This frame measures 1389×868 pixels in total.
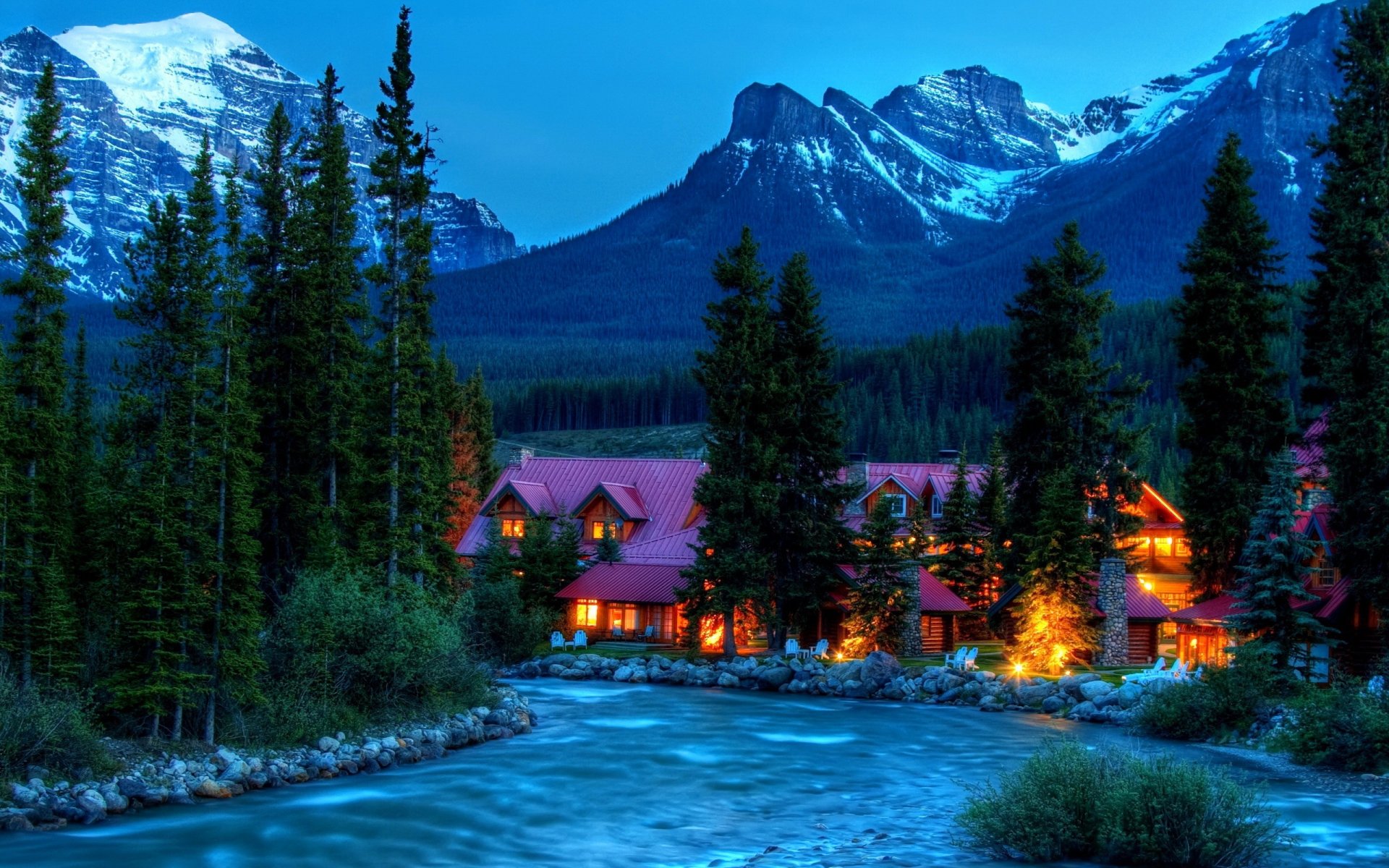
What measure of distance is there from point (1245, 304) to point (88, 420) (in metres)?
36.3

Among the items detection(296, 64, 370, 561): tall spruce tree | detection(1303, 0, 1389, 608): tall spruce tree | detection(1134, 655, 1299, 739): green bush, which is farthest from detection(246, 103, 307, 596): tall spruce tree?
detection(1303, 0, 1389, 608): tall spruce tree

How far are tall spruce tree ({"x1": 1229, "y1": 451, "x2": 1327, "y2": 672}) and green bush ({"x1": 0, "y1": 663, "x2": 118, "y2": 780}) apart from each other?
28.1m

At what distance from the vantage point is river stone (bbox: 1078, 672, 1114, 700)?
3962cm

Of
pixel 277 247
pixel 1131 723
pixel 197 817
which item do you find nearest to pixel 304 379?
pixel 277 247

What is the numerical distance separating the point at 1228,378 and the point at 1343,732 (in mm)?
Result: 16692

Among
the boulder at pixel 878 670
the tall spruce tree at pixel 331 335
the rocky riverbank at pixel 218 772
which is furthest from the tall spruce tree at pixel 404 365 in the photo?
the boulder at pixel 878 670

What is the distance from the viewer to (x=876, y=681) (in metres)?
44.6

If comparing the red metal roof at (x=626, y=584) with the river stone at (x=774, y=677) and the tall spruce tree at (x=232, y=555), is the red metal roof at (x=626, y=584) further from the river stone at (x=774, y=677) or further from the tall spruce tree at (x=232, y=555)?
the tall spruce tree at (x=232, y=555)

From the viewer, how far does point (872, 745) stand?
33.9m

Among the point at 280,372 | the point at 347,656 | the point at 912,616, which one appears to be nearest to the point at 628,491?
the point at 912,616

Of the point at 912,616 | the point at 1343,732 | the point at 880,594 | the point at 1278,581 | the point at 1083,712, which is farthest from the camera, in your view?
the point at 912,616

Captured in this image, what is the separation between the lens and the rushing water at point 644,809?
70.2 ft

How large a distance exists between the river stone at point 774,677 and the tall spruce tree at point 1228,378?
47.1ft

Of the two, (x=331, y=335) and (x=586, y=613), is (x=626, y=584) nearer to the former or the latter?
(x=586, y=613)
